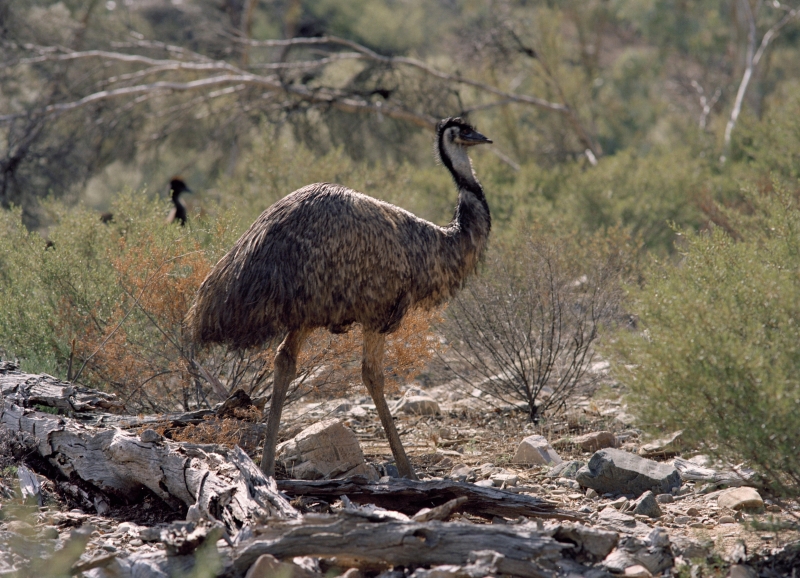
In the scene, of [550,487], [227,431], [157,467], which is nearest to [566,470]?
[550,487]

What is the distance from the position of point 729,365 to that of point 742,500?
4.31 feet

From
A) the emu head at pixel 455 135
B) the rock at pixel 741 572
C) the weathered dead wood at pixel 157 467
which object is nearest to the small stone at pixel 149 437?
the weathered dead wood at pixel 157 467

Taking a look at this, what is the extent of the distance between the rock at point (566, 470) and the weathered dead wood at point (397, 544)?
2104mm

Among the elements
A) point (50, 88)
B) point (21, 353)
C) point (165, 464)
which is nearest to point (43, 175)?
point (50, 88)

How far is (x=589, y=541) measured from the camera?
3.71 m

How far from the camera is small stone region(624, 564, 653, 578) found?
3631 millimetres

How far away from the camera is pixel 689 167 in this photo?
41.3 feet

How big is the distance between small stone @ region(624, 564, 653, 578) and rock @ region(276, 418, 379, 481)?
83.3 inches

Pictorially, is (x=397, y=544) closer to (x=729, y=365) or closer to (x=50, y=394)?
(x=729, y=365)

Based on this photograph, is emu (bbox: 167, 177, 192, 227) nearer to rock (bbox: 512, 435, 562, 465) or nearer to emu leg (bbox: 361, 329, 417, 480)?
emu leg (bbox: 361, 329, 417, 480)

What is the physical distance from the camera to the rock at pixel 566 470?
5691 mm

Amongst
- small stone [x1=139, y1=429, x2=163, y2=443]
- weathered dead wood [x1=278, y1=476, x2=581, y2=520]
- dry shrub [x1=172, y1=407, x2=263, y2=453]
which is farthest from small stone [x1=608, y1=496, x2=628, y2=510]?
small stone [x1=139, y1=429, x2=163, y2=443]

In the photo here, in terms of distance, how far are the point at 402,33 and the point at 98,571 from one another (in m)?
24.8

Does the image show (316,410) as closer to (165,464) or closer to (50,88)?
(165,464)
